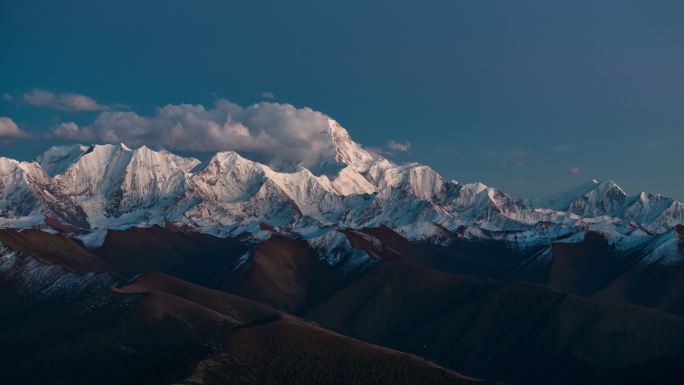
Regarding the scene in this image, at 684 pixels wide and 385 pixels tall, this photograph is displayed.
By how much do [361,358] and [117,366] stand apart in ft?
168

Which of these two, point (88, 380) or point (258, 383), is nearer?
point (258, 383)

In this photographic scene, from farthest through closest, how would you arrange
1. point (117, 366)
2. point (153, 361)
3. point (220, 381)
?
point (117, 366) < point (153, 361) < point (220, 381)

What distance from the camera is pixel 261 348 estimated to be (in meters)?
191

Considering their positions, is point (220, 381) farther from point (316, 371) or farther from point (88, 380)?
point (88, 380)

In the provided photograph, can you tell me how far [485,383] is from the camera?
179125 mm

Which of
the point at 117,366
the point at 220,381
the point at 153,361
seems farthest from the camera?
the point at 117,366

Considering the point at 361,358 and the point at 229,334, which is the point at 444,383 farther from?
the point at 229,334

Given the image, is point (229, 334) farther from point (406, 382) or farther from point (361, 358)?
point (406, 382)

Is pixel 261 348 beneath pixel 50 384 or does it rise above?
above

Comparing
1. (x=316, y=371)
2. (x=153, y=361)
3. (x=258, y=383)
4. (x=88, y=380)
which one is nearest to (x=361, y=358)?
(x=316, y=371)

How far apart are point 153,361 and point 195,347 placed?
28.1 ft

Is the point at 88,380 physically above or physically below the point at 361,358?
below

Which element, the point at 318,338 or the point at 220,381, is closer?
the point at 220,381

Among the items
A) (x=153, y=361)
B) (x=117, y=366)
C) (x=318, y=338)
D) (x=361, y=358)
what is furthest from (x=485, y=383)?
(x=117, y=366)
